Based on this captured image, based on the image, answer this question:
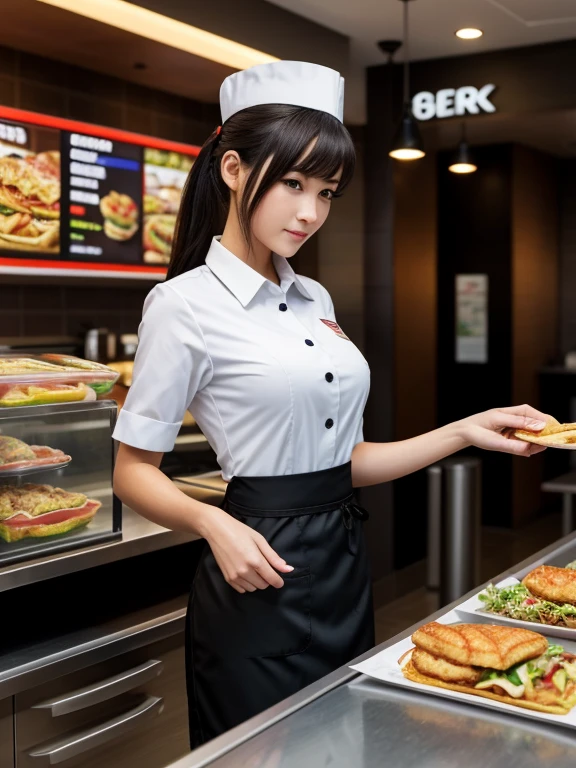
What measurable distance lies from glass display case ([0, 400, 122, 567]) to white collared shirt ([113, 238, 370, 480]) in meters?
0.81

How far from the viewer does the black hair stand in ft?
4.77

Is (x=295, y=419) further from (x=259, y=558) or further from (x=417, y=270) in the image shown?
(x=417, y=270)

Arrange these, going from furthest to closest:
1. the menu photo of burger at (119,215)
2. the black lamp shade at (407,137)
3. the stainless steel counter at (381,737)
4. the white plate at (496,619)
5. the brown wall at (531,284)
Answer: the brown wall at (531,284) < the black lamp shade at (407,137) < the menu photo of burger at (119,215) < the white plate at (496,619) < the stainless steel counter at (381,737)

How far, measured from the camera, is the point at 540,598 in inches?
61.1

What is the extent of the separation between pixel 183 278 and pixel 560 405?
20.8 ft

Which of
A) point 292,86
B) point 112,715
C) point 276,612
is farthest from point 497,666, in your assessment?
point 112,715

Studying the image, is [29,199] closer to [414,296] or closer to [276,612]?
[276,612]

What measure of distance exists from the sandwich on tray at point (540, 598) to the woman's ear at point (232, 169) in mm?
807

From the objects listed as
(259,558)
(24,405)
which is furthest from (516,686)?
(24,405)

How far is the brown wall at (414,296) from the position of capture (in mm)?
5266

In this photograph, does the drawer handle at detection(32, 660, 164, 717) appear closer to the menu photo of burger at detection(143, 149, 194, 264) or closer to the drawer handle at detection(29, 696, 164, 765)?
the drawer handle at detection(29, 696, 164, 765)

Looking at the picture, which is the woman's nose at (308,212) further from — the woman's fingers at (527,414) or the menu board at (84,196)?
the menu board at (84,196)

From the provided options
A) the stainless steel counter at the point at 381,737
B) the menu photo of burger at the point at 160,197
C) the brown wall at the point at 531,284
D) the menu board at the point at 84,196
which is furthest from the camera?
the brown wall at the point at 531,284

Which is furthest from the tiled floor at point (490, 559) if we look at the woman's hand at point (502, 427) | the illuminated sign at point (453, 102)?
the woman's hand at point (502, 427)
